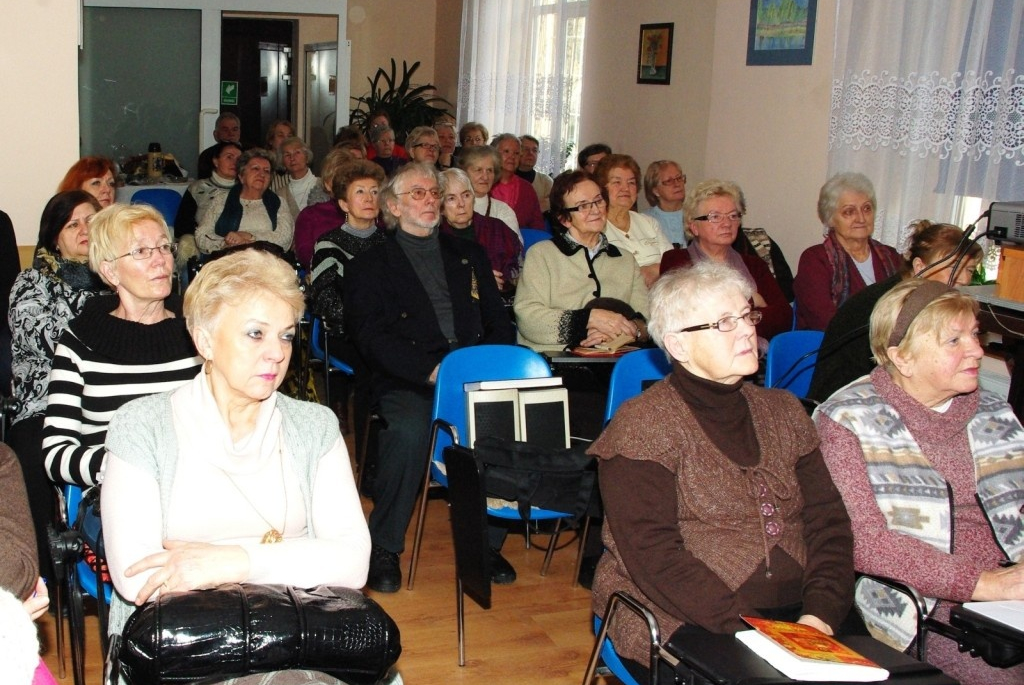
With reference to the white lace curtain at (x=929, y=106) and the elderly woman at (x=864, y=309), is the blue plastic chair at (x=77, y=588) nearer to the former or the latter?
the elderly woman at (x=864, y=309)

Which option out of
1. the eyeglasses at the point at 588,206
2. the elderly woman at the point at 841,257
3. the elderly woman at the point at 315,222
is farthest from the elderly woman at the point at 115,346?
the elderly woman at the point at 841,257

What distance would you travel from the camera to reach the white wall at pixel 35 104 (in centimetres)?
404

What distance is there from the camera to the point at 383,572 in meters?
3.62

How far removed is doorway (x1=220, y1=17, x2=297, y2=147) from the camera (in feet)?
35.3

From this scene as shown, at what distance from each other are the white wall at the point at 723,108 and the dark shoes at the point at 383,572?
3030mm

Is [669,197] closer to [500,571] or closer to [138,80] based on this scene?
[500,571]

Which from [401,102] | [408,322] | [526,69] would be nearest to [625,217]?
[408,322]

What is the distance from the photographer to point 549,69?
8789 millimetres

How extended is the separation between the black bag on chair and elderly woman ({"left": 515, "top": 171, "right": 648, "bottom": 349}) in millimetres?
864

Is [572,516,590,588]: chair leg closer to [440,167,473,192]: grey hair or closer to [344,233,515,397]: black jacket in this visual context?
[344,233,515,397]: black jacket

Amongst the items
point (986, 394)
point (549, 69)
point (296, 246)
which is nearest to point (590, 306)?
point (986, 394)

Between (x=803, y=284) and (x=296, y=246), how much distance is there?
260 centimetres

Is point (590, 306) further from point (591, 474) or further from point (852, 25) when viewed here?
point (852, 25)

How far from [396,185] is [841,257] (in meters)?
1.97
